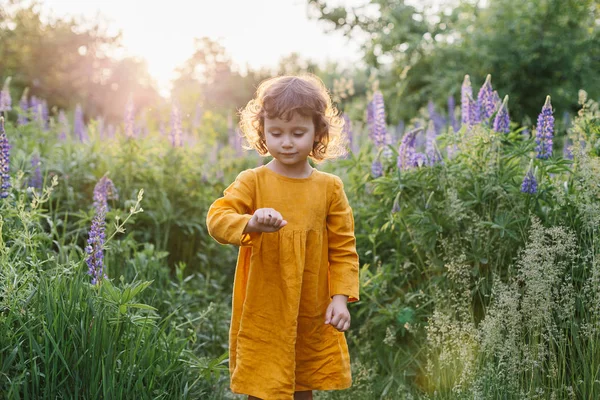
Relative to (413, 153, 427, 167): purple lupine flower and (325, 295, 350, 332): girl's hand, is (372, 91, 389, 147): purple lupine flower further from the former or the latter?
(325, 295, 350, 332): girl's hand

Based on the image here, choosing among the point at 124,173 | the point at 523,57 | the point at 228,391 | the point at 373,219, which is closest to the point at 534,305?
the point at 373,219

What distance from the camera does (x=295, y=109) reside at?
8.25 feet

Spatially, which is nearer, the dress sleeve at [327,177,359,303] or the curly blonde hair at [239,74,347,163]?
the curly blonde hair at [239,74,347,163]

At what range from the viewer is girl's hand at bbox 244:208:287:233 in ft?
7.38

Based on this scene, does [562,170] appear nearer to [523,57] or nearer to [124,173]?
[124,173]

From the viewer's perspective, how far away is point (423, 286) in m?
3.79

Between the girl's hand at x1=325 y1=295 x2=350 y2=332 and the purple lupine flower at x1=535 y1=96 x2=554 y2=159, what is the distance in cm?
157

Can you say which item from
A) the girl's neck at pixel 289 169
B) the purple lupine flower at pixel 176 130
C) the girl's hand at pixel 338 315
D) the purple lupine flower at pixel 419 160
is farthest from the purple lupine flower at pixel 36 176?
the girl's hand at pixel 338 315

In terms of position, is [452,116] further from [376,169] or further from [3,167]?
[3,167]

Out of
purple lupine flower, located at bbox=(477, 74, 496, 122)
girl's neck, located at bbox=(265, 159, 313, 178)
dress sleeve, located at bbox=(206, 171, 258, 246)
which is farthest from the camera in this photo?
purple lupine flower, located at bbox=(477, 74, 496, 122)

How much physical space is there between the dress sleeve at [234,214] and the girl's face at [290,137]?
18 centimetres

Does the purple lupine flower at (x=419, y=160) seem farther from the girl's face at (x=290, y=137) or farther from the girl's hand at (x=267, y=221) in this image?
the girl's hand at (x=267, y=221)

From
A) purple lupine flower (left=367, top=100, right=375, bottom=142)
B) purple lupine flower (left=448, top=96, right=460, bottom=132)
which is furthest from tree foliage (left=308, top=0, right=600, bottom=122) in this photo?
purple lupine flower (left=367, top=100, right=375, bottom=142)

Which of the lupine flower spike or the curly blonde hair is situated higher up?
the lupine flower spike
